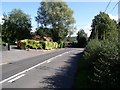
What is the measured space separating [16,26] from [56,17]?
2297 centimetres

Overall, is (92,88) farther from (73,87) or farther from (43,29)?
(43,29)

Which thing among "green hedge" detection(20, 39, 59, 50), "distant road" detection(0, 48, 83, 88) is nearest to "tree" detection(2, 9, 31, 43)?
"green hedge" detection(20, 39, 59, 50)

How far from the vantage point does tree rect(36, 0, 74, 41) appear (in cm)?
8644

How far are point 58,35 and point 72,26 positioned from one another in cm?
530

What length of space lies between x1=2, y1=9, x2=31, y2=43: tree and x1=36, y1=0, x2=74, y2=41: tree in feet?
42.6

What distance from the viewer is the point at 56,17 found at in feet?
284

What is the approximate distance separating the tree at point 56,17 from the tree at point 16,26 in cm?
1299

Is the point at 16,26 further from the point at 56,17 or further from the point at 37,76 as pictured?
the point at 37,76

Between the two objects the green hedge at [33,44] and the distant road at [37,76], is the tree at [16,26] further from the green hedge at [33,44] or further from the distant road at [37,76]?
the distant road at [37,76]

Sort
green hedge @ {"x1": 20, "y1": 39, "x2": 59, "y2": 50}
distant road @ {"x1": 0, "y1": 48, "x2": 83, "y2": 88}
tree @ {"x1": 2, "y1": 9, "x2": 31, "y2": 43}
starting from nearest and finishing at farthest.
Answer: distant road @ {"x1": 0, "y1": 48, "x2": 83, "y2": 88}, green hedge @ {"x1": 20, "y1": 39, "x2": 59, "y2": 50}, tree @ {"x1": 2, "y1": 9, "x2": 31, "y2": 43}

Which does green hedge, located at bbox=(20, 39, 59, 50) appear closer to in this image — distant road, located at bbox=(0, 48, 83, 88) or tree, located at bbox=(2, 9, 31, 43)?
tree, located at bbox=(2, 9, 31, 43)

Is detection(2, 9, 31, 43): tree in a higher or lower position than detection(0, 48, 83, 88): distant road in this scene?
higher

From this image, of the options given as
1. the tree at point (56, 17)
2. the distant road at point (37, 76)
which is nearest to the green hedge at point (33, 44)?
the tree at point (56, 17)

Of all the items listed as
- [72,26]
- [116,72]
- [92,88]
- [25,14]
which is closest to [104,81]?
[116,72]
